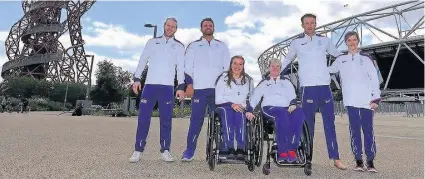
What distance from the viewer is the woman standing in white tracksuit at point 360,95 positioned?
486cm

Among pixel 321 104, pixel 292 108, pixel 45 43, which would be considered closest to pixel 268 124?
pixel 292 108

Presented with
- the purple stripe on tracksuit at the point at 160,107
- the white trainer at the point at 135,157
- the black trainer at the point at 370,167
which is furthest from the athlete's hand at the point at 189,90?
the black trainer at the point at 370,167

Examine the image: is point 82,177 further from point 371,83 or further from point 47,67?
point 47,67

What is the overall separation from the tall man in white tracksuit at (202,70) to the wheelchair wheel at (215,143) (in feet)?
2.25

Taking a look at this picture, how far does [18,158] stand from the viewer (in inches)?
197

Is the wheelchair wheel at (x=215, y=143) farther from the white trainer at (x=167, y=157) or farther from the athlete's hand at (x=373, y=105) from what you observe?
the athlete's hand at (x=373, y=105)

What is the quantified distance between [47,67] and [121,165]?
67003 millimetres

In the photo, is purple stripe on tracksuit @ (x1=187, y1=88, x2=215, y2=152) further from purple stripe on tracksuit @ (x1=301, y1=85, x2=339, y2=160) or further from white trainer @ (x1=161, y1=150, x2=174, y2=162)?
purple stripe on tracksuit @ (x1=301, y1=85, x2=339, y2=160)

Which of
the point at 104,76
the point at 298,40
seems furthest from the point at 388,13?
the point at 298,40

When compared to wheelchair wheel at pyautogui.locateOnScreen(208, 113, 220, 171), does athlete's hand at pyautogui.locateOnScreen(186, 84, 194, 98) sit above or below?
above

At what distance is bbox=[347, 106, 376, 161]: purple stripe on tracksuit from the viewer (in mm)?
4848

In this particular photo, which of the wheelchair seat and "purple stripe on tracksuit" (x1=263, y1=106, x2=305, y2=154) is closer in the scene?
"purple stripe on tracksuit" (x1=263, y1=106, x2=305, y2=154)

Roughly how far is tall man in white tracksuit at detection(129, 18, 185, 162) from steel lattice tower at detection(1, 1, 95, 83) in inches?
2502

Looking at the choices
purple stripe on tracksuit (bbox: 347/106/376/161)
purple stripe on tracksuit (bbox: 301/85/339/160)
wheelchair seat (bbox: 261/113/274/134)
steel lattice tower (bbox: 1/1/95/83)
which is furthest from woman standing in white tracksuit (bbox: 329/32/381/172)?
steel lattice tower (bbox: 1/1/95/83)
